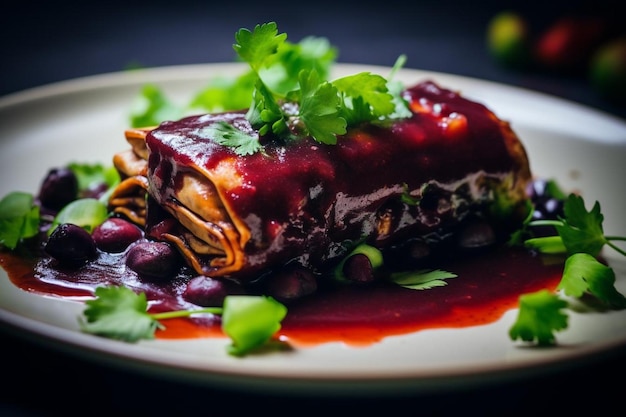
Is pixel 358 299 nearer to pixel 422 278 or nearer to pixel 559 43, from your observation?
pixel 422 278

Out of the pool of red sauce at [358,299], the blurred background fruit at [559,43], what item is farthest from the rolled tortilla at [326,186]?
the blurred background fruit at [559,43]

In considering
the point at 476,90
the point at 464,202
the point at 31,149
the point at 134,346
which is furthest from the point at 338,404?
the point at 476,90

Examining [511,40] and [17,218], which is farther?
[511,40]

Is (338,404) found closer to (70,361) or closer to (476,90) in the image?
(70,361)

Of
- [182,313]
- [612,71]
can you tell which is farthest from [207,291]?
[612,71]

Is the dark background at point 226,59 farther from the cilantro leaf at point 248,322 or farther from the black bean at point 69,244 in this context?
the black bean at point 69,244
